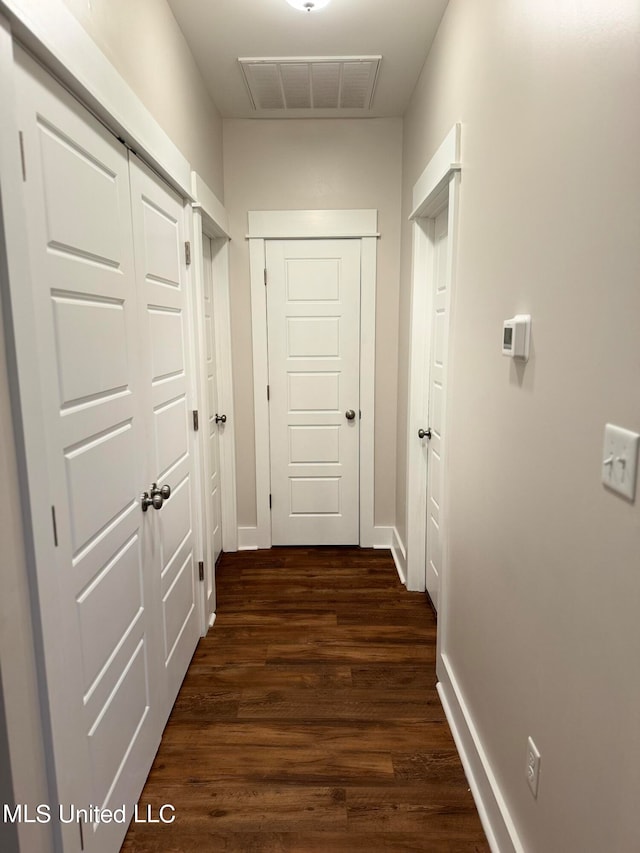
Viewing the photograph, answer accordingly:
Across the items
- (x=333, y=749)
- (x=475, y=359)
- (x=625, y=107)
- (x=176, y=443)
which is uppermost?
(x=625, y=107)

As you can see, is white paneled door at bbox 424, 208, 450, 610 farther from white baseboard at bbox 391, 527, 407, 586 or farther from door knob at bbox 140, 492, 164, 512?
door knob at bbox 140, 492, 164, 512

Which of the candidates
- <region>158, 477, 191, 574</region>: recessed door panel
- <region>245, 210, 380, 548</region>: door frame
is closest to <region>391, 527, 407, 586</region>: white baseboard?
<region>245, 210, 380, 548</region>: door frame

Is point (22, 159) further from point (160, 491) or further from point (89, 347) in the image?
point (160, 491)

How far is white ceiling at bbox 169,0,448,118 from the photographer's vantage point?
210 centimetres

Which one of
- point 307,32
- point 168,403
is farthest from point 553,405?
point 307,32

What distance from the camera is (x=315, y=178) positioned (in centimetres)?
324

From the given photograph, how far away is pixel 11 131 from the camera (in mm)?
954

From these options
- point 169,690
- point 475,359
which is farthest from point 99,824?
point 475,359

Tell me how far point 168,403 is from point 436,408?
1414mm

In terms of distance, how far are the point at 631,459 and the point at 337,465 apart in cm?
277

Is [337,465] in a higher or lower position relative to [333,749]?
higher

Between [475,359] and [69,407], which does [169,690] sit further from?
[475,359]

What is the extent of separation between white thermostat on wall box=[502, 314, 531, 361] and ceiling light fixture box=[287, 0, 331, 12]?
5.27 feet

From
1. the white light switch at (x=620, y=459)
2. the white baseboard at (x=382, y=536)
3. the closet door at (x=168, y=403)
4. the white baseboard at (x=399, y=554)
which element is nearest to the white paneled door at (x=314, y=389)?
the white baseboard at (x=382, y=536)
